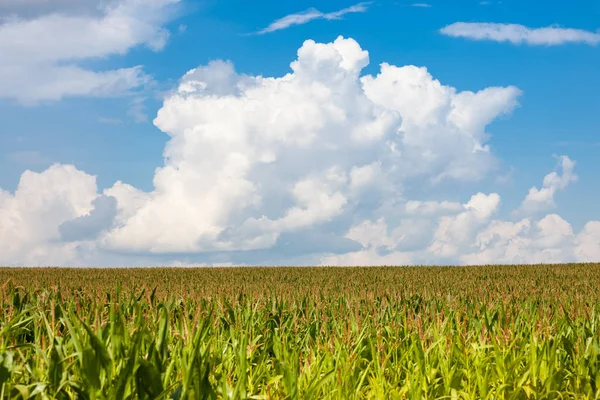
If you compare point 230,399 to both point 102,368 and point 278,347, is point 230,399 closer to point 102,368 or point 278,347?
point 102,368

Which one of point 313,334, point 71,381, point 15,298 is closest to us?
point 71,381

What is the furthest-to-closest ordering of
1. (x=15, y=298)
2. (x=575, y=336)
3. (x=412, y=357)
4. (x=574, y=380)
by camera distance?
(x=15, y=298) → (x=575, y=336) → (x=412, y=357) → (x=574, y=380)

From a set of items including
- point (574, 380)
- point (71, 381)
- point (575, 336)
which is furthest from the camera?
point (575, 336)

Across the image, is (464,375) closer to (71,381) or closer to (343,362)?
(343,362)

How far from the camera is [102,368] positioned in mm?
4344

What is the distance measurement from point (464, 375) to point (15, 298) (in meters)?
7.28

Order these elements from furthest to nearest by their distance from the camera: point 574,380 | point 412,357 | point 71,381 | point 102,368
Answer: point 412,357
point 574,380
point 102,368
point 71,381

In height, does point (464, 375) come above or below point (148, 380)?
below

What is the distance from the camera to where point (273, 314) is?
31.1 ft

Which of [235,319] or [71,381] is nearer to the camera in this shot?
[71,381]

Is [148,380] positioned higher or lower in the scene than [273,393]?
higher

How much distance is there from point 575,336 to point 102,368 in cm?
632

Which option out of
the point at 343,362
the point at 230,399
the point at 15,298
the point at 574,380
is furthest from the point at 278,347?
the point at 15,298

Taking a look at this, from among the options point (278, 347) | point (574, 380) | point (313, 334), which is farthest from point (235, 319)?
point (574, 380)
